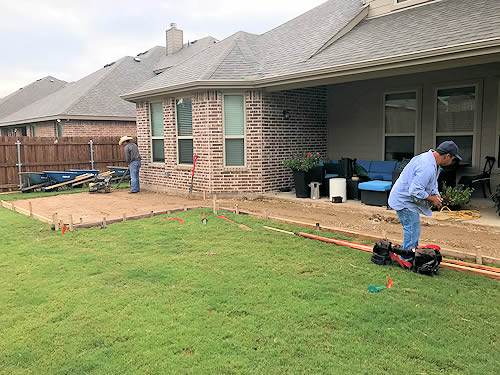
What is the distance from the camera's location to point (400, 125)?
1070 cm

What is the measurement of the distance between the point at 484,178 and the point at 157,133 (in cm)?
900

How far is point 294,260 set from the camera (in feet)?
18.0

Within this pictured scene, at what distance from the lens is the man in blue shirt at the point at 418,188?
181 inches

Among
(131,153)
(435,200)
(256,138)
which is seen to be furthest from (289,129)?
(435,200)

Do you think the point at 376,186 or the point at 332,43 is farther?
the point at 332,43

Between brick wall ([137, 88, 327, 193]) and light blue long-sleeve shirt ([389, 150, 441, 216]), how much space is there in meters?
6.27

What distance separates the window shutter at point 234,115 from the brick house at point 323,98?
3 centimetres

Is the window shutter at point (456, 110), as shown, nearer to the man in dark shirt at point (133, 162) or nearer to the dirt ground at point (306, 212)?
the dirt ground at point (306, 212)

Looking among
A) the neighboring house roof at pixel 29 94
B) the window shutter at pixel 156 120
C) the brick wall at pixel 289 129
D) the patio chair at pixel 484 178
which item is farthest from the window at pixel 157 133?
the neighboring house roof at pixel 29 94

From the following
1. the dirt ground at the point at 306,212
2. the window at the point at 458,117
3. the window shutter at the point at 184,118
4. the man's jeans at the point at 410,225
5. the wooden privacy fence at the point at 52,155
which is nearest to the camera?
the man's jeans at the point at 410,225

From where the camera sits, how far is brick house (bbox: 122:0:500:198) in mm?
8953

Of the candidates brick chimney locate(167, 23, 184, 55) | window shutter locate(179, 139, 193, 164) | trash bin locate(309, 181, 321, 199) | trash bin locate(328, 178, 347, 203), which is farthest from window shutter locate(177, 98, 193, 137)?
brick chimney locate(167, 23, 184, 55)

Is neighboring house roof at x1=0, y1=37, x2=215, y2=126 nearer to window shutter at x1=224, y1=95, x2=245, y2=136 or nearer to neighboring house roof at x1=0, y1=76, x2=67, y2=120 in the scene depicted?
neighboring house roof at x1=0, y1=76, x2=67, y2=120

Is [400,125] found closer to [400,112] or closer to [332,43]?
[400,112]
